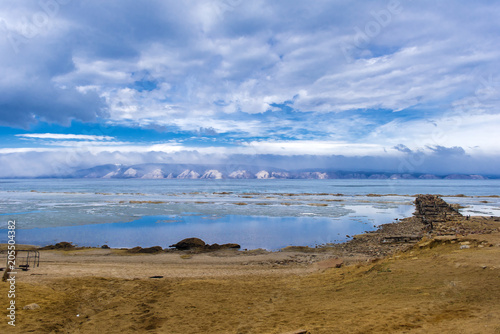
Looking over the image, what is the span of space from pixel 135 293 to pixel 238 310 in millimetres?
4999

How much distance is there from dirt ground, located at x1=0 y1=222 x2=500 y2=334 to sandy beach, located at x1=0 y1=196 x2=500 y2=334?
36 millimetres

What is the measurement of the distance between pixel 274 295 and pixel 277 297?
31 cm

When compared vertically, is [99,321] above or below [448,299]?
below

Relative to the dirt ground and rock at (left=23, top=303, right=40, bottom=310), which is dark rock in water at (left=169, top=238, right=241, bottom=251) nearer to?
the dirt ground

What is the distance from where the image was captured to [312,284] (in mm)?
14047

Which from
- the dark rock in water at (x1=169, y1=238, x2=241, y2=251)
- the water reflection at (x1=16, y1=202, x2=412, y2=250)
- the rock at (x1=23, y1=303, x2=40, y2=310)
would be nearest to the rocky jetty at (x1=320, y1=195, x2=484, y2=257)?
the water reflection at (x1=16, y1=202, x2=412, y2=250)

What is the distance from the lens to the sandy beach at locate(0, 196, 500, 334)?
852 cm

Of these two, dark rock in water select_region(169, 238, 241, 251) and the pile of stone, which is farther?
the pile of stone

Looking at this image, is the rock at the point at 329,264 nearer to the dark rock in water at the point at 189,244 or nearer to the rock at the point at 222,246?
the rock at the point at 222,246

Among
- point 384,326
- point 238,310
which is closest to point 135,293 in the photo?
point 238,310

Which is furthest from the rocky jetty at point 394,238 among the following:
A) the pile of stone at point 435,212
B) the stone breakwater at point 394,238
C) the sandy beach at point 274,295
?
the sandy beach at point 274,295

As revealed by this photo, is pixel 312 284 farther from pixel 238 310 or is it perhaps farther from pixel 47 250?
pixel 47 250

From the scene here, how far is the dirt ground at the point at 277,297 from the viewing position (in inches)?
335

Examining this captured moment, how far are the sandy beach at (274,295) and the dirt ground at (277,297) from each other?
4cm
